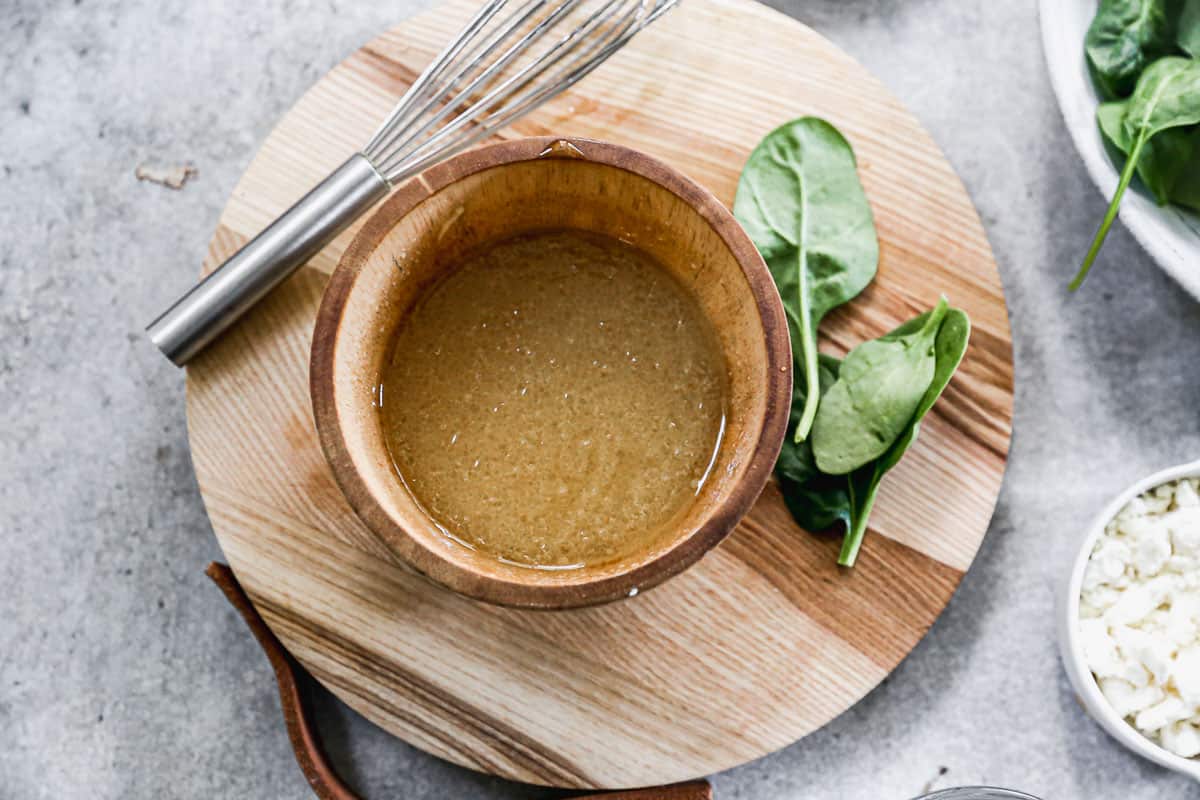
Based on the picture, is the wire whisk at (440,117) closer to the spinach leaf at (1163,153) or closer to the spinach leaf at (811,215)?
the spinach leaf at (811,215)

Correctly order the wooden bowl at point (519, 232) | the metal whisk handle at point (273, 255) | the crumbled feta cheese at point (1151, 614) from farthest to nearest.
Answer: the crumbled feta cheese at point (1151, 614), the metal whisk handle at point (273, 255), the wooden bowl at point (519, 232)

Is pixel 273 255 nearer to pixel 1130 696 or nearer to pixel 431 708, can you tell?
pixel 431 708

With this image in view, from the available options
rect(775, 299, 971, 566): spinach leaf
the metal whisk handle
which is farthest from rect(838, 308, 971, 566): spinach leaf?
the metal whisk handle

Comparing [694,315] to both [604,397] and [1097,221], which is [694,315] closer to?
[604,397]

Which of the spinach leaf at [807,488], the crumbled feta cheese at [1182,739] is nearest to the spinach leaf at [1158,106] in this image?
the spinach leaf at [807,488]

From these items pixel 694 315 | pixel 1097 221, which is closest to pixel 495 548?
pixel 694 315

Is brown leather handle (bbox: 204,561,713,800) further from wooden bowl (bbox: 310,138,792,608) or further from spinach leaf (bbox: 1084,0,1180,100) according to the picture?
spinach leaf (bbox: 1084,0,1180,100)
